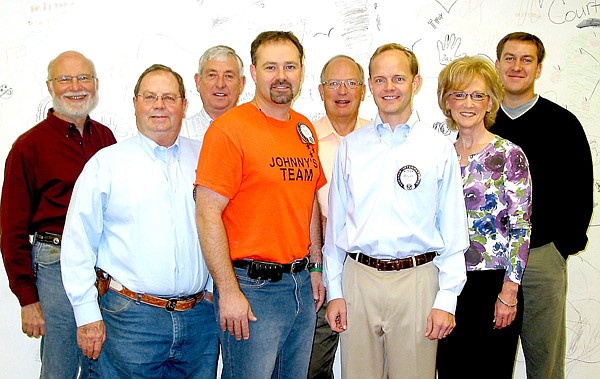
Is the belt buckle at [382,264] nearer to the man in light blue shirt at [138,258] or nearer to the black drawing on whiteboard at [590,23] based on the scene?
the man in light blue shirt at [138,258]

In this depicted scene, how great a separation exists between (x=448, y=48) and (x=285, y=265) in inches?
73.5

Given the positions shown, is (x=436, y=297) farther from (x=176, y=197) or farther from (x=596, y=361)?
(x=596, y=361)

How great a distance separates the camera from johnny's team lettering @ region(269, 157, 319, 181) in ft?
6.37

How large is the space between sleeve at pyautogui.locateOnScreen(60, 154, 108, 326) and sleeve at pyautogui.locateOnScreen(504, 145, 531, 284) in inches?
61.1

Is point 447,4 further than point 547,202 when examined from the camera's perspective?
Yes

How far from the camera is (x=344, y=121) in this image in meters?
2.76

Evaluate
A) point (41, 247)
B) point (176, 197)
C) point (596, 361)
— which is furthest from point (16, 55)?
point (596, 361)

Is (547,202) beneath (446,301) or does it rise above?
above

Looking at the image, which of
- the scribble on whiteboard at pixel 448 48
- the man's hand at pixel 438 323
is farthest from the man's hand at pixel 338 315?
the scribble on whiteboard at pixel 448 48

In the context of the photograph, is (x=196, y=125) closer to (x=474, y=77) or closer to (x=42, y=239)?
(x=42, y=239)

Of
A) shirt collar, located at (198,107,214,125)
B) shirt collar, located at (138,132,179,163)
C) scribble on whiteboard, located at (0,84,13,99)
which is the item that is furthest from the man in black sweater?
scribble on whiteboard, located at (0,84,13,99)

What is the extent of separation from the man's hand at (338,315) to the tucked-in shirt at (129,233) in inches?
21.6

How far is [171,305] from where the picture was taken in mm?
1897

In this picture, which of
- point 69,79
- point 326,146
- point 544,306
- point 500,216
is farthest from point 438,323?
point 69,79
